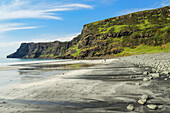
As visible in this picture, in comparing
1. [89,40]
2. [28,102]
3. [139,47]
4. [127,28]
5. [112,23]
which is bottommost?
[28,102]

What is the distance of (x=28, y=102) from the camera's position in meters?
10.9

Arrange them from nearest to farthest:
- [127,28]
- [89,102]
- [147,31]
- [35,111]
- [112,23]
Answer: [35,111], [89,102], [147,31], [127,28], [112,23]

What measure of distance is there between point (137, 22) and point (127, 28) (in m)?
21.9

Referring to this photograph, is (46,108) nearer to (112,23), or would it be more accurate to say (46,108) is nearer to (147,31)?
(147,31)

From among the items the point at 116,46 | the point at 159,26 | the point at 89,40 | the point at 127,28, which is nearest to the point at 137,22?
the point at 127,28

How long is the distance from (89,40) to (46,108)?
175120 mm

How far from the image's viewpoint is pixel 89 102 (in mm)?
10359

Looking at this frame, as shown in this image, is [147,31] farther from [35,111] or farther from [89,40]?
[35,111]

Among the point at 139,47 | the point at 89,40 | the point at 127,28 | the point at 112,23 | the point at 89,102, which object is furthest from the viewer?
the point at 112,23

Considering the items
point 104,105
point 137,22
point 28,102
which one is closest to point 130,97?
point 104,105

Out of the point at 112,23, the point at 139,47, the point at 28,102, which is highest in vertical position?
the point at 112,23

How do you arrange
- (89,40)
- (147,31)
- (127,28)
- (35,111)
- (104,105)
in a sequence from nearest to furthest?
1. (35,111)
2. (104,105)
3. (147,31)
4. (127,28)
5. (89,40)

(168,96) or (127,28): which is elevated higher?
(127,28)

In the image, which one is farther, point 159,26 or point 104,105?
point 159,26
